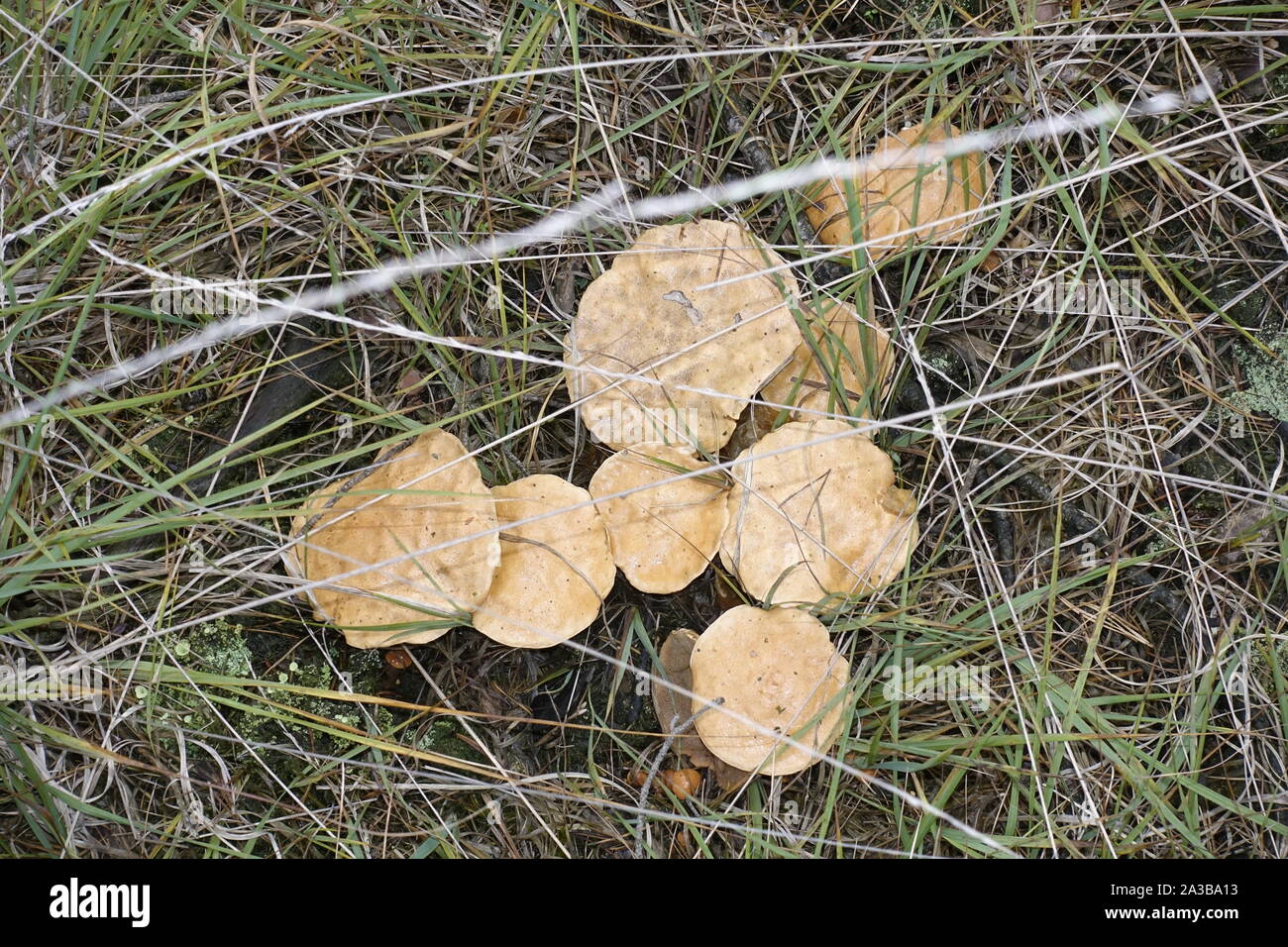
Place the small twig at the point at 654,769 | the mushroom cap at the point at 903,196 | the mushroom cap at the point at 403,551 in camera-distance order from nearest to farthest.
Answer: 1. the mushroom cap at the point at 403,551
2. the small twig at the point at 654,769
3. the mushroom cap at the point at 903,196

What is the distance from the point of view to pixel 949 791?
2.86m

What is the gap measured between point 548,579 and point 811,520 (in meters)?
0.87

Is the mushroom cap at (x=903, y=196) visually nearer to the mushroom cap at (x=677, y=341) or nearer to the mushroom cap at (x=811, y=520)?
the mushroom cap at (x=677, y=341)

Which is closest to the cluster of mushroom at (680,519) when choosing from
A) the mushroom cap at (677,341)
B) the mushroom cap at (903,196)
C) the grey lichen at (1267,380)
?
the mushroom cap at (677,341)

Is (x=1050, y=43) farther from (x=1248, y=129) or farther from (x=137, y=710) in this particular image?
(x=137, y=710)

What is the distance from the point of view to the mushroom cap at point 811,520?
2.80m

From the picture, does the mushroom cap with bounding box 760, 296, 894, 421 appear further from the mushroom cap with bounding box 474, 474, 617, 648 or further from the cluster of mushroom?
the mushroom cap with bounding box 474, 474, 617, 648

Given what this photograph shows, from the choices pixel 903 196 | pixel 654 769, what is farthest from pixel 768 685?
pixel 903 196

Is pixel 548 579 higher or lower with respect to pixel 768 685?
higher

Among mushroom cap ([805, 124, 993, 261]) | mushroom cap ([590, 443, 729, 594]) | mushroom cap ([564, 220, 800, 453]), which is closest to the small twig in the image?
mushroom cap ([590, 443, 729, 594])

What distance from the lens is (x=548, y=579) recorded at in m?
2.76

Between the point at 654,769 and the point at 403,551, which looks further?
the point at 654,769

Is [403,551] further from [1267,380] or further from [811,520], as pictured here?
[1267,380]

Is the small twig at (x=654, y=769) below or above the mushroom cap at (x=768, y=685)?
below
